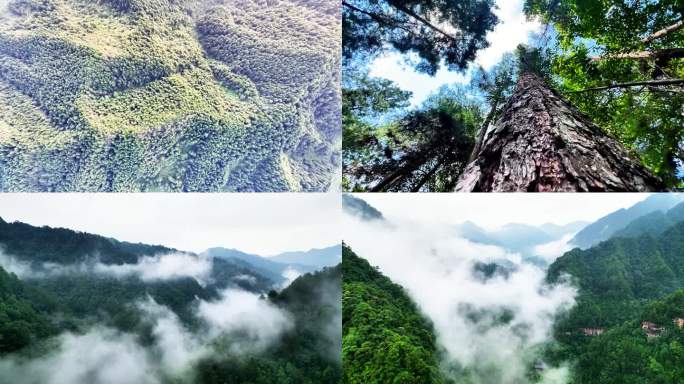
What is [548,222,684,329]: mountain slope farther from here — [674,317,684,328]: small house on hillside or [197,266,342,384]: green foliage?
[197,266,342,384]: green foliage

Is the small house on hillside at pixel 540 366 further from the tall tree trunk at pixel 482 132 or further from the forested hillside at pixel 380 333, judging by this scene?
the tall tree trunk at pixel 482 132

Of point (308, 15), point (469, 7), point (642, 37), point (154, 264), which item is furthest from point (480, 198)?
point (154, 264)

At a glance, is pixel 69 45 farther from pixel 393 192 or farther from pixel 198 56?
pixel 393 192

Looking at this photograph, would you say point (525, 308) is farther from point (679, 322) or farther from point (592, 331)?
point (679, 322)

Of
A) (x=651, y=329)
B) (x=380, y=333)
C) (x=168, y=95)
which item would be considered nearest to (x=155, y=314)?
(x=380, y=333)

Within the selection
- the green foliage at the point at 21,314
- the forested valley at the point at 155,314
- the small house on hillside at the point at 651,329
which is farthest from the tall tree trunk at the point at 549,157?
the green foliage at the point at 21,314

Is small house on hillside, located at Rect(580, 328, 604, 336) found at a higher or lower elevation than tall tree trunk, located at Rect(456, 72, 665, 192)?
lower

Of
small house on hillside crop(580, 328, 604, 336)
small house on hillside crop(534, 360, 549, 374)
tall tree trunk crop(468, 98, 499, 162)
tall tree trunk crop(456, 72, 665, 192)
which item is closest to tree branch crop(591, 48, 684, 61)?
tall tree trunk crop(456, 72, 665, 192)

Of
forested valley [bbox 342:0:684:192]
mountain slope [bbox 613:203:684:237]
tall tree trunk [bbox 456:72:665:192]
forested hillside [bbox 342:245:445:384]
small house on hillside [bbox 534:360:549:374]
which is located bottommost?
small house on hillside [bbox 534:360:549:374]
